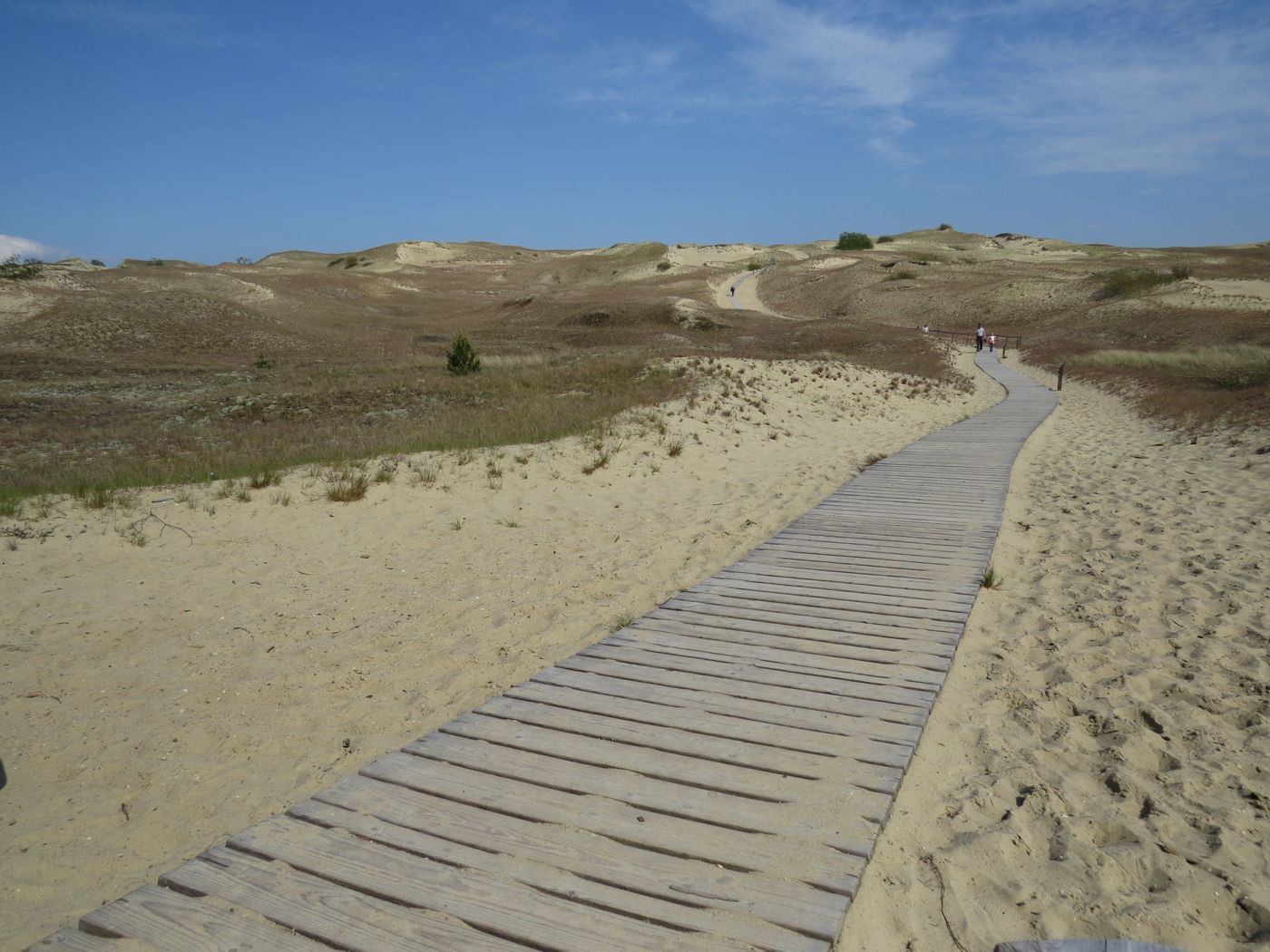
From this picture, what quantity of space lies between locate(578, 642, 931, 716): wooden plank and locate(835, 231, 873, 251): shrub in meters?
112

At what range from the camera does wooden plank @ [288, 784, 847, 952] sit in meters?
2.46

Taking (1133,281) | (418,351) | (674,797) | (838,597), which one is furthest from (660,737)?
(1133,281)

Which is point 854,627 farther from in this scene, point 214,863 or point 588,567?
point 214,863

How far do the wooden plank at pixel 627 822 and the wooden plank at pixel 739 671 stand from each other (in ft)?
4.56

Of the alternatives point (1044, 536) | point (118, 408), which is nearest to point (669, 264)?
point (118, 408)

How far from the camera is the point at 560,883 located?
2.68 m

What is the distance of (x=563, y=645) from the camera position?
5770 millimetres

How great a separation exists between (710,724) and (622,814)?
2.91 feet

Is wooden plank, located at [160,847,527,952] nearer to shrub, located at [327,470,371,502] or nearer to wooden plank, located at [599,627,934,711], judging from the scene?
wooden plank, located at [599,627,934,711]

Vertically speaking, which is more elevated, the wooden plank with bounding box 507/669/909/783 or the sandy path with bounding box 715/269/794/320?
the sandy path with bounding box 715/269/794/320

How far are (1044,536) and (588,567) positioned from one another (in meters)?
4.71

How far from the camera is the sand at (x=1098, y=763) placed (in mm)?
2775

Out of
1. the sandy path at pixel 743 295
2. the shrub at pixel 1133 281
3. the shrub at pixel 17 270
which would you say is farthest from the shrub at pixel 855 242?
the shrub at pixel 17 270

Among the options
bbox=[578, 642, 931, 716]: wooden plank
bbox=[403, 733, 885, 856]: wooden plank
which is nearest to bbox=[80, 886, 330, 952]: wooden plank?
bbox=[403, 733, 885, 856]: wooden plank
